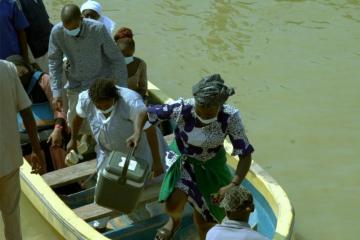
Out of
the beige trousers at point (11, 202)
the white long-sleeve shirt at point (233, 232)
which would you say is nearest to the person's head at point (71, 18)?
the beige trousers at point (11, 202)

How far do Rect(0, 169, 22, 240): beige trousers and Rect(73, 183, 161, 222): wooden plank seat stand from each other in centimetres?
59

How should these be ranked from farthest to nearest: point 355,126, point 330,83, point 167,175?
point 330,83
point 355,126
point 167,175

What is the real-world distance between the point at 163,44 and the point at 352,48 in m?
2.81

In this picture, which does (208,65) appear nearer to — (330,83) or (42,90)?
(330,83)

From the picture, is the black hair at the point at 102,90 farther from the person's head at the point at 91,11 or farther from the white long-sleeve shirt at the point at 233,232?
the person's head at the point at 91,11

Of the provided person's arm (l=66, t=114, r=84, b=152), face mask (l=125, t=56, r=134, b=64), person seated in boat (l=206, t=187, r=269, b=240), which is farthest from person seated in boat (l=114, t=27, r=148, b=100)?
person seated in boat (l=206, t=187, r=269, b=240)

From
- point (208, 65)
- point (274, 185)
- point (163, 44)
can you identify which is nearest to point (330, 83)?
point (208, 65)

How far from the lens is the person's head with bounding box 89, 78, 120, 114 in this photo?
15.1ft

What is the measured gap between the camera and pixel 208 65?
32.0 feet

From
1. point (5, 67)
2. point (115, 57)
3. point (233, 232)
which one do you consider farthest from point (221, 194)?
point (115, 57)

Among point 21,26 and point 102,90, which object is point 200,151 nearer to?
point 102,90

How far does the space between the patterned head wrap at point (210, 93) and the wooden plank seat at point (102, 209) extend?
4.23 feet

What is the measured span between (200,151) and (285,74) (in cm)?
496

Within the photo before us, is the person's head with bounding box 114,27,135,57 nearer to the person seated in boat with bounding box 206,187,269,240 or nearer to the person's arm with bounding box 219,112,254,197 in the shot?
the person's arm with bounding box 219,112,254,197
